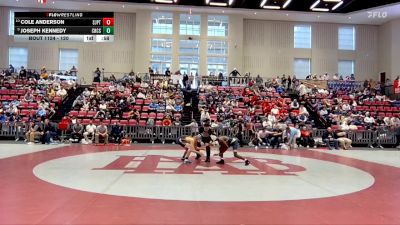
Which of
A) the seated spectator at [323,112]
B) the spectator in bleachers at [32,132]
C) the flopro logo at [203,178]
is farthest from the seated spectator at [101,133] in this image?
the seated spectator at [323,112]

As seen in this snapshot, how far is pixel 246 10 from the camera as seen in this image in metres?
33.6

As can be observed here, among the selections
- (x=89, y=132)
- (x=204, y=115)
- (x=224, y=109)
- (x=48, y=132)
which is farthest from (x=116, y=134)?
(x=224, y=109)

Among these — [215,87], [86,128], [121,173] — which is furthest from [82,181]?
[215,87]

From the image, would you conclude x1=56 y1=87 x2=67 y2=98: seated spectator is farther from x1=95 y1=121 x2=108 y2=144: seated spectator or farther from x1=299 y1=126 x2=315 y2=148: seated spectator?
x1=299 y1=126 x2=315 y2=148: seated spectator

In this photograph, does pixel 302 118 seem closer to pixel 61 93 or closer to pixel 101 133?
pixel 101 133

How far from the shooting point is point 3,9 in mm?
34188

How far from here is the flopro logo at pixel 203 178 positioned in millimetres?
7410

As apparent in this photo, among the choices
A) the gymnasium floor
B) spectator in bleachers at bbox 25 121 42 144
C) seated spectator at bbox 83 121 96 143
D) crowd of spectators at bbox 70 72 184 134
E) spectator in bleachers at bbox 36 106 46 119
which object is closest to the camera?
the gymnasium floor

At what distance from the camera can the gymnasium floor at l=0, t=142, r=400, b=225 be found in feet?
18.5

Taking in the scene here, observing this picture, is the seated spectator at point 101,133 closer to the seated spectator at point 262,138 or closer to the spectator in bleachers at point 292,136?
the seated spectator at point 262,138

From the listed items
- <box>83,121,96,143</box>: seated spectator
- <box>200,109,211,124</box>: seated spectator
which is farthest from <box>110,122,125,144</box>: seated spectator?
<box>200,109,211,124</box>: seated spectator
